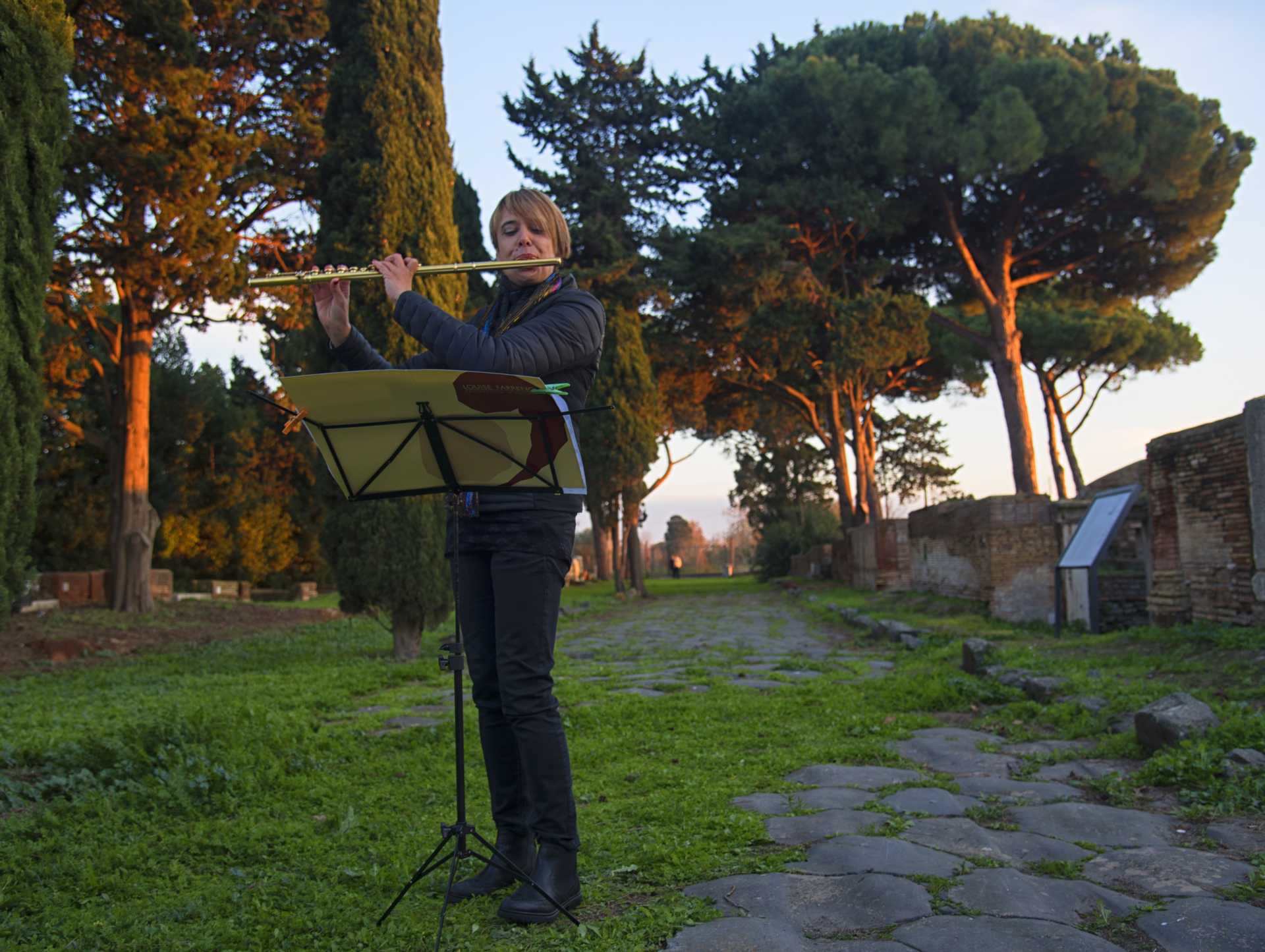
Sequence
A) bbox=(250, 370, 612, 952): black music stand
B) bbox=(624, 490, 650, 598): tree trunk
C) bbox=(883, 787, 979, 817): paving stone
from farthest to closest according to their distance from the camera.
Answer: bbox=(624, 490, 650, 598): tree trunk
bbox=(883, 787, 979, 817): paving stone
bbox=(250, 370, 612, 952): black music stand

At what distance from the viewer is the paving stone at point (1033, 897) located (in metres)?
2.34

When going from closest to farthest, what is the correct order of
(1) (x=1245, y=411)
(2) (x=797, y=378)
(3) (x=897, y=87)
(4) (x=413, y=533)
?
(1) (x=1245, y=411) < (4) (x=413, y=533) < (3) (x=897, y=87) < (2) (x=797, y=378)

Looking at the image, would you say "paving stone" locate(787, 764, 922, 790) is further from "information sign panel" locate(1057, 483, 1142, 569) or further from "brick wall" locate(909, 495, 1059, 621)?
"brick wall" locate(909, 495, 1059, 621)

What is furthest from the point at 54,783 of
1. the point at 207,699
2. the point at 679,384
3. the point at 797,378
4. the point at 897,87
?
the point at 797,378

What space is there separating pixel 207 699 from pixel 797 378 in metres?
21.8

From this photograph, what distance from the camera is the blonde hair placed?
2691mm

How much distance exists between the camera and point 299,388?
2121 mm

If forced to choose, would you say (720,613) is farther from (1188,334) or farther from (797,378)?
(1188,334)

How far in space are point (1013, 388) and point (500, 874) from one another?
19.6 m

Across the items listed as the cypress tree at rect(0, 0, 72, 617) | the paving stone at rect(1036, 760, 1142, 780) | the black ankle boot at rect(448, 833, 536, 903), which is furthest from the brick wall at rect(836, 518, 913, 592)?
the black ankle boot at rect(448, 833, 536, 903)

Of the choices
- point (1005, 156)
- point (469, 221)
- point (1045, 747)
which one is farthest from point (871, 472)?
point (1045, 747)

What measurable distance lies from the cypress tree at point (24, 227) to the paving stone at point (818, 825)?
3.62 m

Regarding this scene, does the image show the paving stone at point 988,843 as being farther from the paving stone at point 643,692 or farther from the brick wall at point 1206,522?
the brick wall at point 1206,522

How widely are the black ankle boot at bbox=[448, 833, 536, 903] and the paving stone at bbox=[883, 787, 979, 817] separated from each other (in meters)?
1.31
